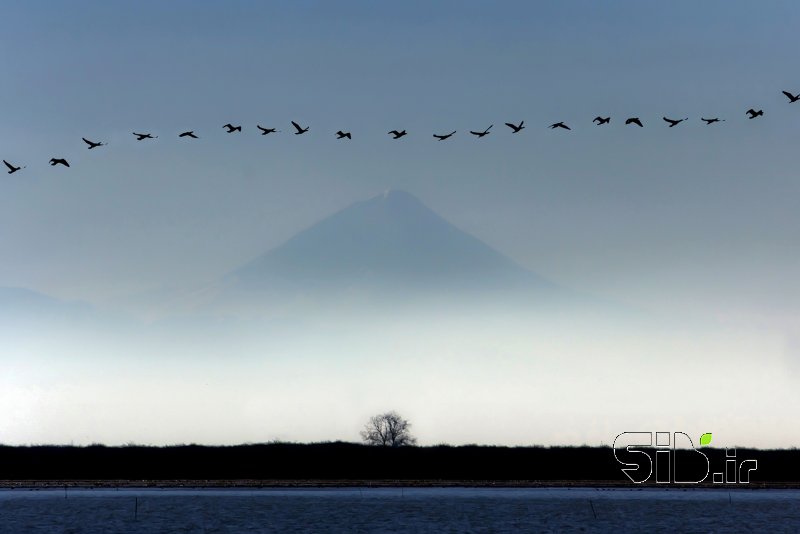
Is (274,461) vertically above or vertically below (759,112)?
below

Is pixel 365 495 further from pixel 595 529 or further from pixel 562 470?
pixel 562 470

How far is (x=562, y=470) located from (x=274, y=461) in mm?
22570

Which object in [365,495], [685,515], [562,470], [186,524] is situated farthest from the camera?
[562,470]

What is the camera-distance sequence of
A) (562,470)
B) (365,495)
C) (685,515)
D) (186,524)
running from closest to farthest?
(186,524) < (685,515) < (365,495) < (562,470)

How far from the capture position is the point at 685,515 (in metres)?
65.9

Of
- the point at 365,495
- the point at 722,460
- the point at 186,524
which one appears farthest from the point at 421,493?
the point at 722,460

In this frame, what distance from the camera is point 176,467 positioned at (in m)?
104

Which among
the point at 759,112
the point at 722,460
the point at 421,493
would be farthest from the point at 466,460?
the point at 759,112

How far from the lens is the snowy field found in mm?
61312

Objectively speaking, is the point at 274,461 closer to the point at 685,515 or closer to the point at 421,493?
the point at 421,493

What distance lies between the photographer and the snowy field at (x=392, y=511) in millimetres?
61312

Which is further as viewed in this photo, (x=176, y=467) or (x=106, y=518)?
(x=176, y=467)

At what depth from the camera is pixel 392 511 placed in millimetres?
66188

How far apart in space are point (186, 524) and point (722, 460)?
57444mm
